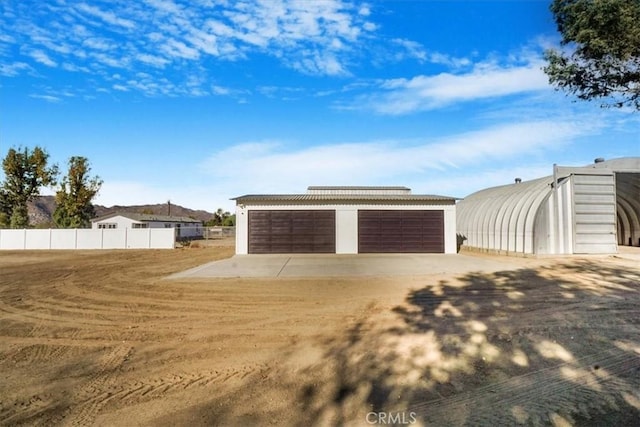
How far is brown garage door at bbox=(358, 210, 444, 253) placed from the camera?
1869cm

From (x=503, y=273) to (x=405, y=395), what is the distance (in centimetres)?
897

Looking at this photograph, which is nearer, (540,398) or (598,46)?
(540,398)

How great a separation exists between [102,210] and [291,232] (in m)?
126

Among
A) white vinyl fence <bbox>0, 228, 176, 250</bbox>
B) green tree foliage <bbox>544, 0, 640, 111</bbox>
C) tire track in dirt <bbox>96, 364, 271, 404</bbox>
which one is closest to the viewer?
tire track in dirt <bbox>96, 364, 271, 404</bbox>

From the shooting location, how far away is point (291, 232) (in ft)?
61.4

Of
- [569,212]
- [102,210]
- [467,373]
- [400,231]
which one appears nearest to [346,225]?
[400,231]

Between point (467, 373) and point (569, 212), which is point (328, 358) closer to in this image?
point (467, 373)

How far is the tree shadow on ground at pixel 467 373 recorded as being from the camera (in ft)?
10.7

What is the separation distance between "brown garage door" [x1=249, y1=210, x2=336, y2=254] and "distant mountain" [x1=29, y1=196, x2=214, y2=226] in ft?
144

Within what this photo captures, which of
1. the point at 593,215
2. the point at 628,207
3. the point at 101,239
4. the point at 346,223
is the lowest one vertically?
the point at 101,239

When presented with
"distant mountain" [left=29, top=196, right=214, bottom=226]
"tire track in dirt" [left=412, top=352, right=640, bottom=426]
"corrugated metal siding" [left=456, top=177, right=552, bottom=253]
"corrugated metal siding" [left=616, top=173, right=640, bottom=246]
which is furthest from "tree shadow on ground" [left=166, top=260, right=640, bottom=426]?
"distant mountain" [left=29, top=196, right=214, bottom=226]

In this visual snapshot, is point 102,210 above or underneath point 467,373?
above

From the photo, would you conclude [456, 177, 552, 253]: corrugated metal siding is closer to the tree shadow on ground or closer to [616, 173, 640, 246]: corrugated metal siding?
[616, 173, 640, 246]: corrugated metal siding

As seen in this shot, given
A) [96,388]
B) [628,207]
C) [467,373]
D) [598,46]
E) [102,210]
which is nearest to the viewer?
[96,388]
